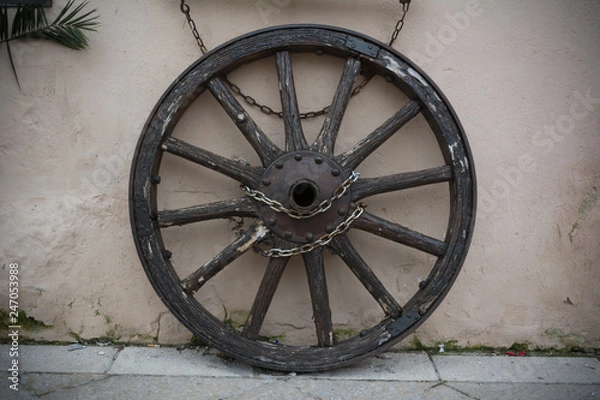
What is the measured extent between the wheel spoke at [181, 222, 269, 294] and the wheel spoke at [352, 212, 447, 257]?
0.43 metres

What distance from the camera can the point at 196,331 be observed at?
2934 millimetres

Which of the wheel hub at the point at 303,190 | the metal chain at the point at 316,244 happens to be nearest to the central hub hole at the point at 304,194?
the wheel hub at the point at 303,190

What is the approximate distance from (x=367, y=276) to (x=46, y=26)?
184 cm

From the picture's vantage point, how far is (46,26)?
2977mm

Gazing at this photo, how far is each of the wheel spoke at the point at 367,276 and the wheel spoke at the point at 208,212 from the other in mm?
422

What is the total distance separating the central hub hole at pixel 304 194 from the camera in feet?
9.29

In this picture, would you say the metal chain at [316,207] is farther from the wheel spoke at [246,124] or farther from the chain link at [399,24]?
the chain link at [399,24]

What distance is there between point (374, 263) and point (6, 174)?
1.80 meters

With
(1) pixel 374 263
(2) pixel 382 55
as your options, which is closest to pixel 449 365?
(1) pixel 374 263

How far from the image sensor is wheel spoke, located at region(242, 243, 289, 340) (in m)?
2.92

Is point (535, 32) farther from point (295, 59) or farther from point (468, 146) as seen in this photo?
point (295, 59)

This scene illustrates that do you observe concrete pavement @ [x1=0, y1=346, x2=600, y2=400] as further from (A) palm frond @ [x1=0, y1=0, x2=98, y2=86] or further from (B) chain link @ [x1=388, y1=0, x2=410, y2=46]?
(B) chain link @ [x1=388, y1=0, x2=410, y2=46]

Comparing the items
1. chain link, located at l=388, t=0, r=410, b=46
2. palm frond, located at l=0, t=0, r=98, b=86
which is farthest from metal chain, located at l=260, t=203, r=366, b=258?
palm frond, located at l=0, t=0, r=98, b=86

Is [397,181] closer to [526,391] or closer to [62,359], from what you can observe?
[526,391]
